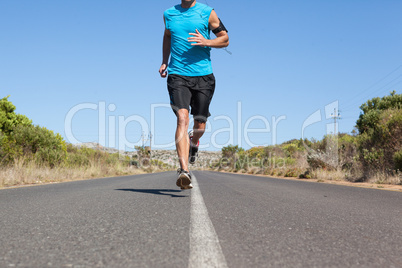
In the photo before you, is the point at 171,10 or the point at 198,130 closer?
the point at 171,10

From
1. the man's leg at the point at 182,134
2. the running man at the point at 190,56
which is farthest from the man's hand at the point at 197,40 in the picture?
the man's leg at the point at 182,134

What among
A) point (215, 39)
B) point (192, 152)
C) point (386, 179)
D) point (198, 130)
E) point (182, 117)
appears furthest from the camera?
point (386, 179)

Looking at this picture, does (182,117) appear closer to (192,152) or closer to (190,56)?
(190,56)

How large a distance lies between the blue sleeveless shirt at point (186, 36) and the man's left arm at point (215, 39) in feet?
0.28

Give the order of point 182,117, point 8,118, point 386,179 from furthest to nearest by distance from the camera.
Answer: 1. point 8,118
2. point 386,179
3. point 182,117

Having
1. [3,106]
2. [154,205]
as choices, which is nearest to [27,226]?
[154,205]

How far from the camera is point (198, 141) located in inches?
238

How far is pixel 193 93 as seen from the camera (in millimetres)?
5090

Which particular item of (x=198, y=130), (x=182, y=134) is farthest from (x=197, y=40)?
(x=198, y=130)

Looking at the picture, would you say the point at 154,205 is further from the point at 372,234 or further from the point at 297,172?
the point at 297,172

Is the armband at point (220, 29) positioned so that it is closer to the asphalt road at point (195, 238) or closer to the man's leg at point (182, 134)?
the man's leg at point (182, 134)

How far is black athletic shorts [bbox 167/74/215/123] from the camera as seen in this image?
15.8ft

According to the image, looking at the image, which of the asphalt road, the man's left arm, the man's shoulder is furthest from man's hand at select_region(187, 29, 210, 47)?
the asphalt road

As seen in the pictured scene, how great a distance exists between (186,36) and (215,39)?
0.45m
